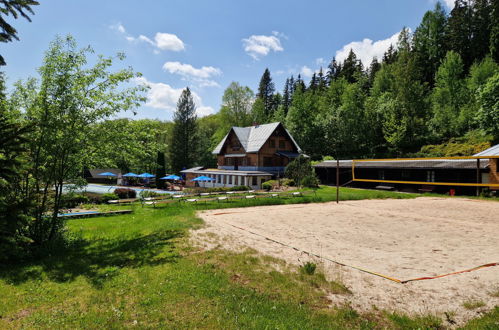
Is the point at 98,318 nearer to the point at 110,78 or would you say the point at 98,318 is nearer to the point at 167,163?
the point at 110,78

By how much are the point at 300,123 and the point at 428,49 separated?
135ft

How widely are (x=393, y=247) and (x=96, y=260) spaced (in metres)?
9.12

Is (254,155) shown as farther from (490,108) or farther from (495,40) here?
(495,40)

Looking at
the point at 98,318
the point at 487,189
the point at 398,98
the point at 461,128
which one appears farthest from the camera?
the point at 398,98

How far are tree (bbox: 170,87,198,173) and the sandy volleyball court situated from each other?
44281mm

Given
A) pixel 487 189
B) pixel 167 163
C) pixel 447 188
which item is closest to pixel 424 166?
pixel 447 188

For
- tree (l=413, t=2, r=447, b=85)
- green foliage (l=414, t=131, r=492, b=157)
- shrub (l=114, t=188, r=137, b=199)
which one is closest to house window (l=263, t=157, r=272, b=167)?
shrub (l=114, t=188, r=137, b=199)

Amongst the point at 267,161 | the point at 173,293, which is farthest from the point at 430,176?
the point at 173,293

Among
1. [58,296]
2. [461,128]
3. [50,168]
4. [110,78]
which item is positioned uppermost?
[461,128]

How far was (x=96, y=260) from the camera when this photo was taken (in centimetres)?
774

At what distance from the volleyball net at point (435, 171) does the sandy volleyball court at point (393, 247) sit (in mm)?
9569

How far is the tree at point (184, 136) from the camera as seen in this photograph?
188 feet

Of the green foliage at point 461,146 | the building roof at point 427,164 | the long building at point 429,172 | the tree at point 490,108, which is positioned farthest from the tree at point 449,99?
the building roof at point 427,164

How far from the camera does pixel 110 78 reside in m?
9.92
